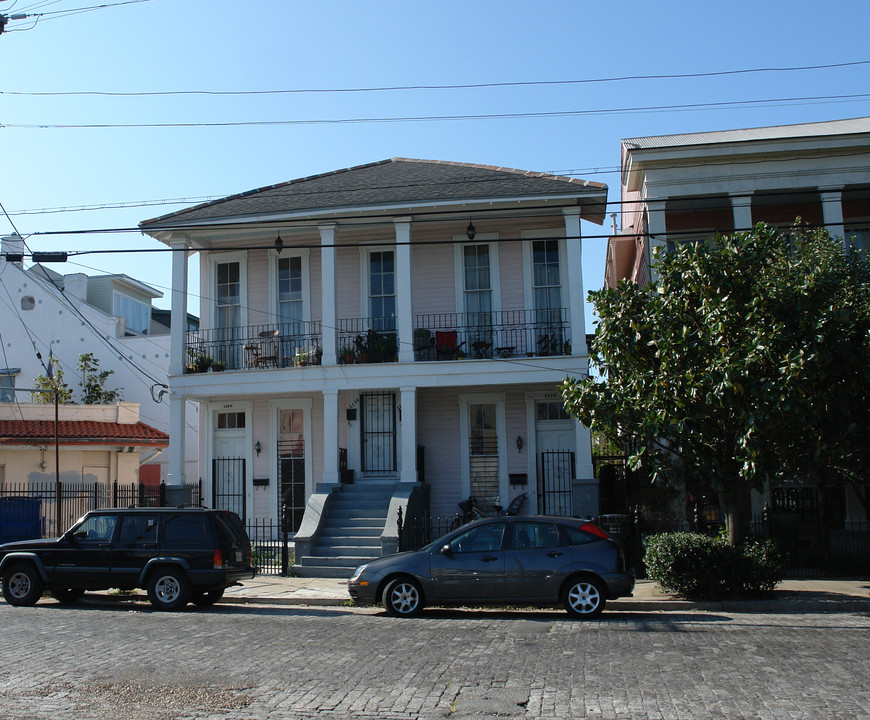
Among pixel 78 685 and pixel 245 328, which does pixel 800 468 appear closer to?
pixel 78 685

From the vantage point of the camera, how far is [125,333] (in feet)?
121

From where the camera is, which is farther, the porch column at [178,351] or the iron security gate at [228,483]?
the iron security gate at [228,483]

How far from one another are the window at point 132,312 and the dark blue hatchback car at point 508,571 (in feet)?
91.7

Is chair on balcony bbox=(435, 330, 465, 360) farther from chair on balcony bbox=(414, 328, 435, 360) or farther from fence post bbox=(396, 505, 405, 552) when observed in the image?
fence post bbox=(396, 505, 405, 552)

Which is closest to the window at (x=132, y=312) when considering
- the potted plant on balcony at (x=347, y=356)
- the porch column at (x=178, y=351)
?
the porch column at (x=178, y=351)

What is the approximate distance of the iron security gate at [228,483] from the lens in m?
21.7

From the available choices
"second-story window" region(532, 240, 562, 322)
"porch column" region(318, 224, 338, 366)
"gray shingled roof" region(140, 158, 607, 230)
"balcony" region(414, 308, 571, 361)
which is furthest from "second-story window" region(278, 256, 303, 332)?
"second-story window" region(532, 240, 562, 322)

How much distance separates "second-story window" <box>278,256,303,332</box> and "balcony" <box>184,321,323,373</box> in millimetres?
214

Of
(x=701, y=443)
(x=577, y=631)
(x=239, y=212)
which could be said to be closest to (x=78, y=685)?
(x=577, y=631)

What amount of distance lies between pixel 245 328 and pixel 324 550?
697cm

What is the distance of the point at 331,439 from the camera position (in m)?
19.3

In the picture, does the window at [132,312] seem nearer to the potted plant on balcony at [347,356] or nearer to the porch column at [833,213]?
the potted plant on balcony at [347,356]

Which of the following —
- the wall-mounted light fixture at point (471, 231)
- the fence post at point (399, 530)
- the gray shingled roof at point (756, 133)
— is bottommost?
the fence post at point (399, 530)

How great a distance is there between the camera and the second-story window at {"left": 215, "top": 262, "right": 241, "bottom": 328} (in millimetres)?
22141
